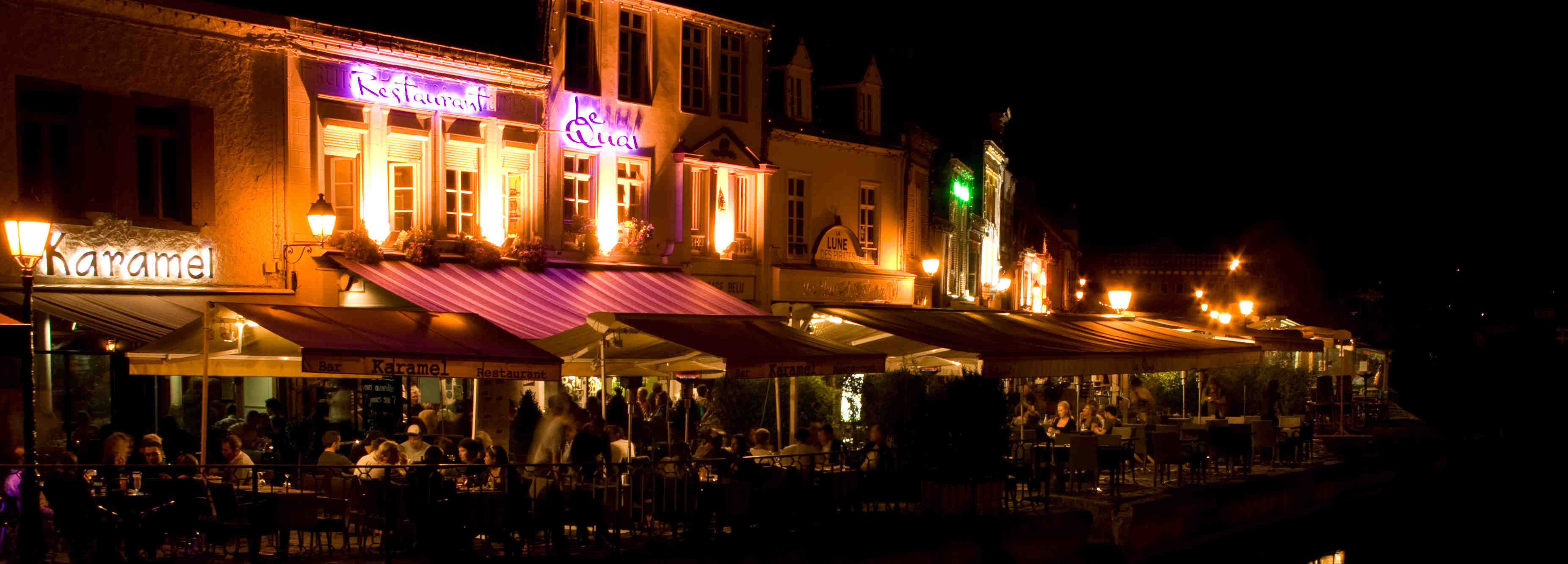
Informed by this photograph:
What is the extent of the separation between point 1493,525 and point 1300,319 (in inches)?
1966

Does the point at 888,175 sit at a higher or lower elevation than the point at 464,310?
higher

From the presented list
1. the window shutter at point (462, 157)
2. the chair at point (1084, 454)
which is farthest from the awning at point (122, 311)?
the chair at point (1084, 454)

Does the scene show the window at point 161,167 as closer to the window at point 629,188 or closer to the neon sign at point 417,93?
the neon sign at point 417,93

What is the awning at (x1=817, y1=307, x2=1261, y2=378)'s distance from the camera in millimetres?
17516

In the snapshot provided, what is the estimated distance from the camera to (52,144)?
17.2 metres

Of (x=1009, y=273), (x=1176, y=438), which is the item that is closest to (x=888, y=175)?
(x=1176, y=438)

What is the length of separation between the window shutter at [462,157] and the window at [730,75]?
5.32 meters

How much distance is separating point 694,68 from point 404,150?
6300mm

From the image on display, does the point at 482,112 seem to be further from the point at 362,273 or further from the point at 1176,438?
the point at 1176,438

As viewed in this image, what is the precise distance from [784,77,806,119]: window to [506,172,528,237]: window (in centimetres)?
671

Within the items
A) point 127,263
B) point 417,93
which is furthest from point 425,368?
point 417,93

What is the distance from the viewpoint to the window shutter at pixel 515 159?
22.1 m

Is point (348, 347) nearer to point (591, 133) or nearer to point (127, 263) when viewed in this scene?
point (127, 263)

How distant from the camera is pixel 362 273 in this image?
1931 centimetres
